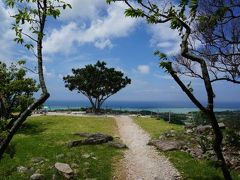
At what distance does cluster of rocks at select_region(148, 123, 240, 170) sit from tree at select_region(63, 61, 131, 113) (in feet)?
145

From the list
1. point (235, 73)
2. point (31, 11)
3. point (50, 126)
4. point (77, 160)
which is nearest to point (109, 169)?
point (77, 160)

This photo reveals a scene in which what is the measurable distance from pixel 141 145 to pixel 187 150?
5.18 m

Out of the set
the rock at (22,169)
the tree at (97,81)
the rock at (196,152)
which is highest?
the tree at (97,81)

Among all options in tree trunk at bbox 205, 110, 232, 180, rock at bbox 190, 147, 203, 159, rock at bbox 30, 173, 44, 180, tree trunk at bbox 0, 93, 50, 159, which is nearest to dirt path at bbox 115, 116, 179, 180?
rock at bbox 190, 147, 203, 159

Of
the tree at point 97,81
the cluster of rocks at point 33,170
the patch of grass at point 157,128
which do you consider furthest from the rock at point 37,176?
the tree at point 97,81

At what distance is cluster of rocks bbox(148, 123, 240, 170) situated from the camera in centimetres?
2564

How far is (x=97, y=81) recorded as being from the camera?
82562 millimetres

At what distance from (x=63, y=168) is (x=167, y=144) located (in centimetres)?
1060

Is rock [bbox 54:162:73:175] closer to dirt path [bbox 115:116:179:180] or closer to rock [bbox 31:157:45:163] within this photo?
rock [bbox 31:157:45:163]

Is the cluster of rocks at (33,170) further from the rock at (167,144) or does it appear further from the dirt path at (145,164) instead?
the rock at (167,144)

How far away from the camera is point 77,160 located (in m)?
26.3

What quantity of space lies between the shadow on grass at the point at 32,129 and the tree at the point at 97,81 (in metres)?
33.0

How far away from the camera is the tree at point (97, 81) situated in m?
82.2

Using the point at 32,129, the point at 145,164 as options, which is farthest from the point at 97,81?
the point at 145,164
